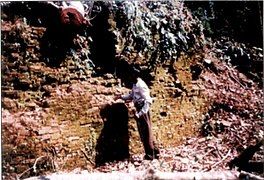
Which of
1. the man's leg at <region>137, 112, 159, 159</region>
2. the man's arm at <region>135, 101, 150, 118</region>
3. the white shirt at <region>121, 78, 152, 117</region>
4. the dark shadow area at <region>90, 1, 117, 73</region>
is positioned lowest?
the man's leg at <region>137, 112, 159, 159</region>

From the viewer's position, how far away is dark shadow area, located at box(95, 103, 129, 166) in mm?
4227

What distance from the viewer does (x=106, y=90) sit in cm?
443

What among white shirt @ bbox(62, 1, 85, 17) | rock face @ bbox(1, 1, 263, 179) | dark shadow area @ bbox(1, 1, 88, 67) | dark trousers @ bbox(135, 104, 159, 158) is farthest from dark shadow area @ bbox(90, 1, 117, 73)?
dark trousers @ bbox(135, 104, 159, 158)

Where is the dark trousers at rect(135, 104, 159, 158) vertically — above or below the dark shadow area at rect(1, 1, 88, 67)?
below

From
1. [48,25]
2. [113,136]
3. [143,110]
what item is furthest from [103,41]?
[113,136]

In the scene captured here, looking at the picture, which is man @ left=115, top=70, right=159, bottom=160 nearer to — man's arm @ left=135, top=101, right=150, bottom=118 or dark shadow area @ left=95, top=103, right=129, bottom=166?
man's arm @ left=135, top=101, right=150, bottom=118

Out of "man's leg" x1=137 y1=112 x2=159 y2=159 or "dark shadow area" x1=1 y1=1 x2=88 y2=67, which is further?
"man's leg" x1=137 y1=112 x2=159 y2=159

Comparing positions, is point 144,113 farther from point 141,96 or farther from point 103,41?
point 103,41

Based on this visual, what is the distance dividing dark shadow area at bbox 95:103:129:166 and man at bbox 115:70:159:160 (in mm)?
155

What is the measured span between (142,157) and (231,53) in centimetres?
263

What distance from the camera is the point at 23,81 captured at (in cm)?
395

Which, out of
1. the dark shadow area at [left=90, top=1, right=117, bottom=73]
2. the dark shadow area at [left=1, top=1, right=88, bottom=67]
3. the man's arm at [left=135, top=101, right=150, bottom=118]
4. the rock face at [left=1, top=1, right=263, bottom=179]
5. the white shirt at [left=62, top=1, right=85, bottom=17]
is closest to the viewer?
the rock face at [left=1, top=1, right=263, bottom=179]

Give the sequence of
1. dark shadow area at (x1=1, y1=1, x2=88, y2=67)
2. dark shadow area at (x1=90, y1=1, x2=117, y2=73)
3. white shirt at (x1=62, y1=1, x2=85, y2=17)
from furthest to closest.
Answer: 1. dark shadow area at (x1=90, y1=1, x2=117, y2=73)
2. white shirt at (x1=62, y1=1, x2=85, y2=17)
3. dark shadow area at (x1=1, y1=1, x2=88, y2=67)

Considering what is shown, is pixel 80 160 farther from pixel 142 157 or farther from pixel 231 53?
pixel 231 53
